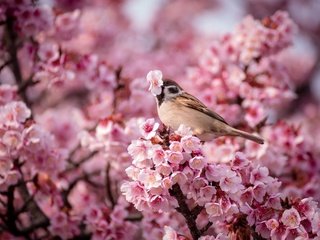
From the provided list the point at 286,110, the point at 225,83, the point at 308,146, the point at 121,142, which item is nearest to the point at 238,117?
the point at 225,83

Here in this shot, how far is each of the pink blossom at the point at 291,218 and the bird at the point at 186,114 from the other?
93cm

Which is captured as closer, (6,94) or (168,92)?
(168,92)

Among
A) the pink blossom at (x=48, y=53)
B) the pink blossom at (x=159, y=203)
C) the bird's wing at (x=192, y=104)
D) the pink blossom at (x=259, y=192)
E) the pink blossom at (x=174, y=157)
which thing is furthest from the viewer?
the pink blossom at (x=48, y=53)

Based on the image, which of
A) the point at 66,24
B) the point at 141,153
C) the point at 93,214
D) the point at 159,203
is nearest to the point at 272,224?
the point at 159,203

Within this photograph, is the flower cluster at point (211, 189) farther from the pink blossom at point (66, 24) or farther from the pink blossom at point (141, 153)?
the pink blossom at point (66, 24)

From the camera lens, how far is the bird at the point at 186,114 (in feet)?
14.9

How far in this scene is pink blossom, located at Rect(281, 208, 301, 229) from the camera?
379 centimetres

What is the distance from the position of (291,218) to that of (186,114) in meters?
1.20

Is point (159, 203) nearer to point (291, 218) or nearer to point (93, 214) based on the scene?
point (291, 218)

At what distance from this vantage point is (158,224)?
17.7 ft

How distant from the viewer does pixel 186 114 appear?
15.0 feet

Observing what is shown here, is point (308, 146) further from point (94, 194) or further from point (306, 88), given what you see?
point (306, 88)

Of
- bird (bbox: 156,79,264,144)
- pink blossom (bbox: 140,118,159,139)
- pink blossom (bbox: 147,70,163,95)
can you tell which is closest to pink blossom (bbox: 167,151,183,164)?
pink blossom (bbox: 140,118,159,139)

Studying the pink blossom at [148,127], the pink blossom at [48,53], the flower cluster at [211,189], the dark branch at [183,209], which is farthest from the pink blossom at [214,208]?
the pink blossom at [48,53]
